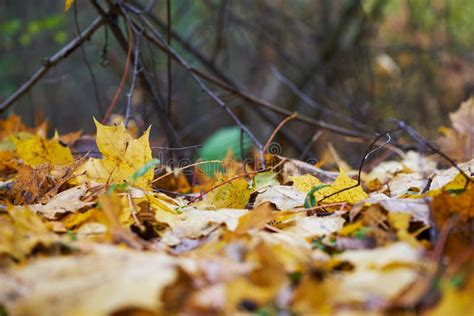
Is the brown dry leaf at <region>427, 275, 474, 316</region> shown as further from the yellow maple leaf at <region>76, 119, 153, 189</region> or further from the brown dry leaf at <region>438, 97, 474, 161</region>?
the brown dry leaf at <region>438, 97, 474, 161</region>

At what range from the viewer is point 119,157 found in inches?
49.4

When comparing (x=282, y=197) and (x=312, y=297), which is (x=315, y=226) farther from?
(x=312, y=297)

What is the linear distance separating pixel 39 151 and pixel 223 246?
0.88m

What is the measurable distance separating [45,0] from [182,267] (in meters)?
6.10

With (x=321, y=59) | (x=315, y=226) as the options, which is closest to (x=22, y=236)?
(x=315, y=226)

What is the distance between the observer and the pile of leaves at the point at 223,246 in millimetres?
645

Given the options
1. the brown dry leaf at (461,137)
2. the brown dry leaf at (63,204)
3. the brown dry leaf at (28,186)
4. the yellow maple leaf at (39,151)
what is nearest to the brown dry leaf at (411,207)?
the brown dry leaf at (63,204)

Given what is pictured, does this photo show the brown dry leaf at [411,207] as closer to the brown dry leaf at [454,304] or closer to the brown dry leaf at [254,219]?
the brown dry leaf at [254,219]

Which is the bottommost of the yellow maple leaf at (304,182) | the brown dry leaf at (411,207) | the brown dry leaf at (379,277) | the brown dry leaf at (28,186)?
the yellow maple leaf at (304,182)

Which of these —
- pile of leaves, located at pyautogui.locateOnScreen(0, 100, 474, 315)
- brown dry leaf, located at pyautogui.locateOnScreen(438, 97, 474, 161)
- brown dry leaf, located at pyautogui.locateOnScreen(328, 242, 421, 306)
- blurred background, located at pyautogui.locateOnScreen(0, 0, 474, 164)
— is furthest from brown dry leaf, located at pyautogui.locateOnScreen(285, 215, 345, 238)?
blurred background, located at pyautogui.locateOnScreen(0, 0, 474, 164)

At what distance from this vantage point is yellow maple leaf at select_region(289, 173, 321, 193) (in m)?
1.32

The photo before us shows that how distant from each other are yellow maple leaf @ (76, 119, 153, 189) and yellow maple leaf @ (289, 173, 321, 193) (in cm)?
36

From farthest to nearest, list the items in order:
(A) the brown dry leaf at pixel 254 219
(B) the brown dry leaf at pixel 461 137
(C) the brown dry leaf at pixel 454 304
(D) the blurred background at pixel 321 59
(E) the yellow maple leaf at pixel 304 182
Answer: (D) the blurred background at pixel 321 59
(B) the brown dry leaf at pixel 461 137
(E) the yellow maple leaf at pixel 304 182
(A) the brown dry leaf at pixel 254 219
(C) the brown dry leaf at pixel 454 304

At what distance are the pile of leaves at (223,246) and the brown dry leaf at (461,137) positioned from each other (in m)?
0.63
